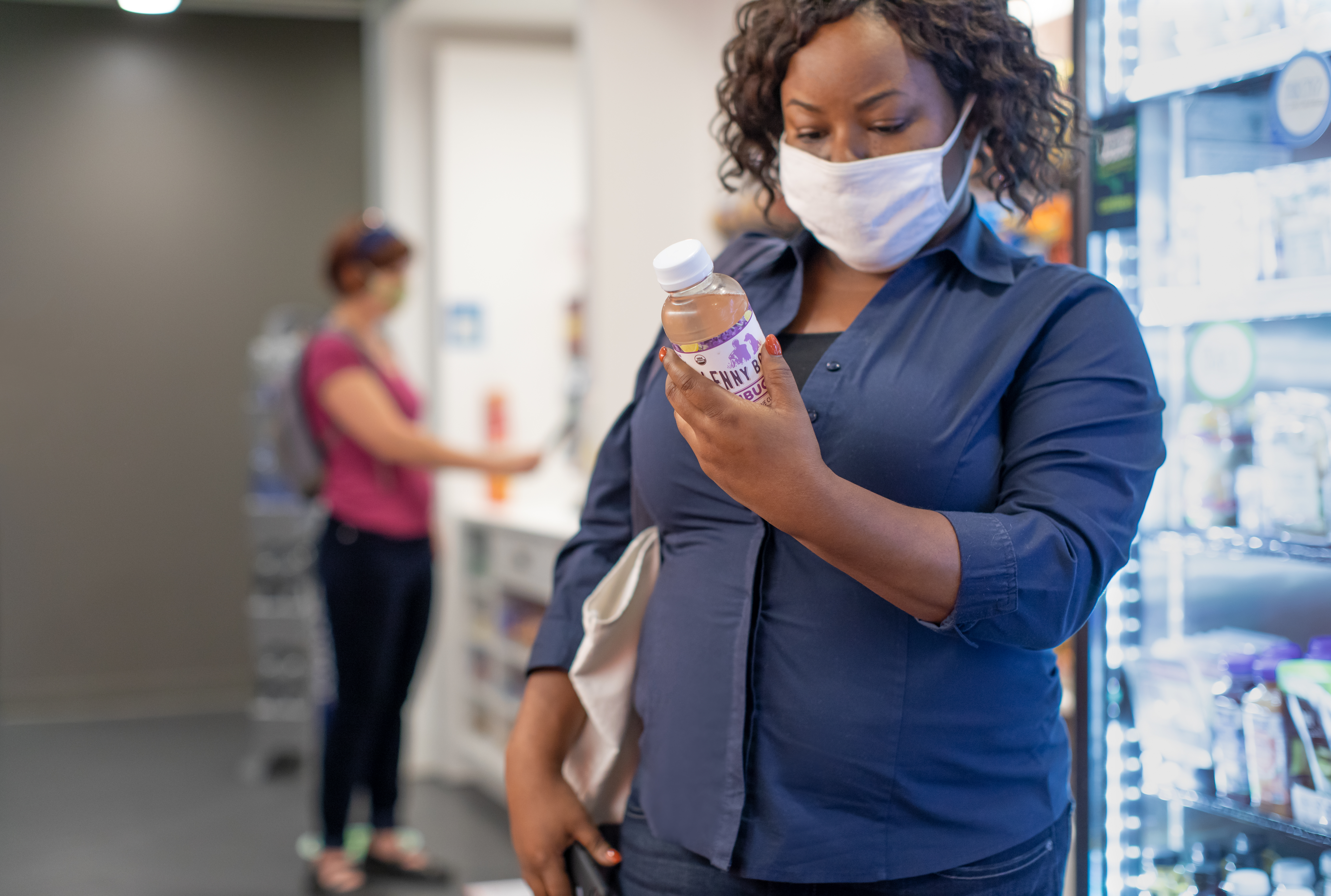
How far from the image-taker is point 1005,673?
1.07 metres

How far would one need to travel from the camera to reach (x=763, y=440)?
89 cm

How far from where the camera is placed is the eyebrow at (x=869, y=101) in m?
1.11

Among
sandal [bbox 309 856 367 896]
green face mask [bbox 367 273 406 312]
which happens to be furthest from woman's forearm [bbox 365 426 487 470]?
sandal [bbox 309 856 367 896]

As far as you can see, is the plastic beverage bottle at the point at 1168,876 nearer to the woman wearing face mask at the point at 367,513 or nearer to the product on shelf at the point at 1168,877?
the product on shelf at the point at 1168,877

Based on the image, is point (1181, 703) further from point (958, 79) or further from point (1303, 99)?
point (958, 79)

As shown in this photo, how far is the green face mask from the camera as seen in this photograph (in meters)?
3.33

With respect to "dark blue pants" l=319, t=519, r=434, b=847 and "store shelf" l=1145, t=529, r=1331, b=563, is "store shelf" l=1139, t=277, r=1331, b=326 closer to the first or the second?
"store shelf" l=1145, t=529, r=1331, b=563

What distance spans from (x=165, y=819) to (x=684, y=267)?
3.78m

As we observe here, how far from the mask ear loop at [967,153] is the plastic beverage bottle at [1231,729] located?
0.88 m

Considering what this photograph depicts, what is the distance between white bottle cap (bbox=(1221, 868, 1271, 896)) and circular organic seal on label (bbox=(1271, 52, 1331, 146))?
39.9 inches

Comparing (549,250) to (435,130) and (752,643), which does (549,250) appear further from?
(752,643)

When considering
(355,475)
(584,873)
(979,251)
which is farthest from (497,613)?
(979,251)

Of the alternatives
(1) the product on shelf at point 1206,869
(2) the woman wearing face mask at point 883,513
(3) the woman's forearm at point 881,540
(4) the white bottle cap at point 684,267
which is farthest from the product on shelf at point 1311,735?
(4) the white bottle cap at point 684,267

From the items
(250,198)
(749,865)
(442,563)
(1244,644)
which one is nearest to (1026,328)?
(749,865)
